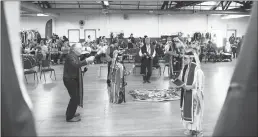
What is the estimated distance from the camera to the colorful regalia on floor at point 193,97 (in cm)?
386

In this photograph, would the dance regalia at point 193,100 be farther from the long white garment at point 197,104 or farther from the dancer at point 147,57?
the dancer at point 147,57

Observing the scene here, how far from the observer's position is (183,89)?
13.6ft

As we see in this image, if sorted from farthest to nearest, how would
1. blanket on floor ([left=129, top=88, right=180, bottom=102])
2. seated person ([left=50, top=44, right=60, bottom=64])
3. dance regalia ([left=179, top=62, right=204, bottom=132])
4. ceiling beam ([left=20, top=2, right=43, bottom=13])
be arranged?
seated person ([left=50, top=44, right=60, bottom=64]) → ceiling beam ([left=20, top=2, right=43, bottom=13]) → blanket on floor ([left=129, top=88, right=180, bottom=102]) → dance regalia ([left=179, top=62, right=204, bottom=132])

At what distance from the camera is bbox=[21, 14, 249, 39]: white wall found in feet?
65.3

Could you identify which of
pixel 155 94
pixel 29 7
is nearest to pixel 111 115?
pixel 155 94

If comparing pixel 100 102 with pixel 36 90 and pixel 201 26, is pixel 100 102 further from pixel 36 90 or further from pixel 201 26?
pixel 201 26

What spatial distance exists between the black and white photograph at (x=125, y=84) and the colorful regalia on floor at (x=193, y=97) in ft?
0.05

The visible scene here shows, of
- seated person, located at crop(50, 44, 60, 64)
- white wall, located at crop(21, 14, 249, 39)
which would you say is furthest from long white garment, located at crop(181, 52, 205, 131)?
white wall, located at crop(21, 14, 249, 39)

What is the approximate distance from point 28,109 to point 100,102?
5.97 meters

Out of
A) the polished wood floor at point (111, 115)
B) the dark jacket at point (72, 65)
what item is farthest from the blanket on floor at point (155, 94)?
the dark jacket at point (72, 65)

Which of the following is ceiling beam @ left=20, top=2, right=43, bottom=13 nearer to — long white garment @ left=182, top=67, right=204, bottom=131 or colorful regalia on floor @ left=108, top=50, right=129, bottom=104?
colorful regalia on floor @ left=108, top=50, right=129, bottom=104

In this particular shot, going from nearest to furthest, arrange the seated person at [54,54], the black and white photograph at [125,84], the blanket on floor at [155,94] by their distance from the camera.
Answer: the black and white photograph at [125,84], the blanket on floor at [155,94], the seated person at [54,54]

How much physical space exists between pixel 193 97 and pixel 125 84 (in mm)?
2844

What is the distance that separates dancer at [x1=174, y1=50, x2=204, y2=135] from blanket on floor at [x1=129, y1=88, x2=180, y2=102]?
2.46 metres
